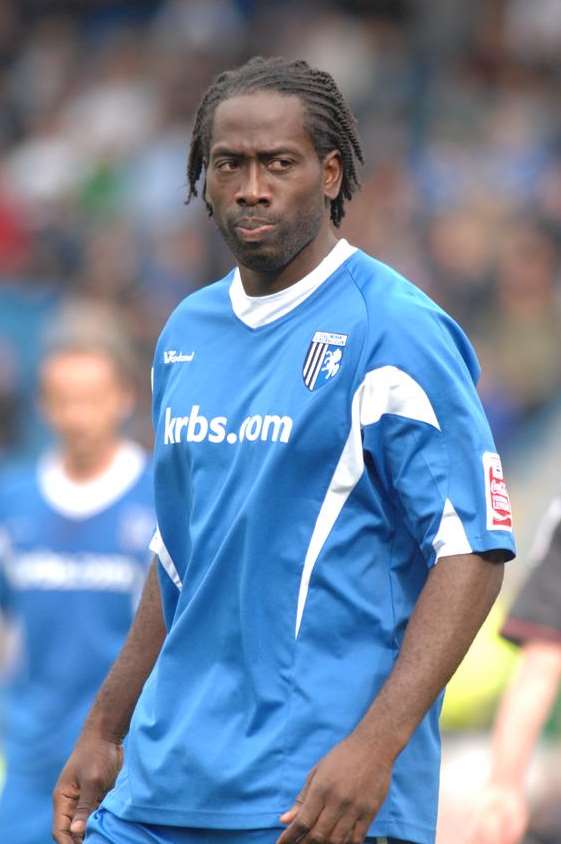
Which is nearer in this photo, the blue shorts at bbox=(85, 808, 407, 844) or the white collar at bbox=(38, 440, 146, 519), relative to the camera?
the blue shorts at bbox=(85, 808, 407, 844)

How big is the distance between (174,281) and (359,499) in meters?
10.6

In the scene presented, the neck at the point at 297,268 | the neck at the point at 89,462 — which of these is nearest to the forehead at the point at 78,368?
the neck at the point at 89,462

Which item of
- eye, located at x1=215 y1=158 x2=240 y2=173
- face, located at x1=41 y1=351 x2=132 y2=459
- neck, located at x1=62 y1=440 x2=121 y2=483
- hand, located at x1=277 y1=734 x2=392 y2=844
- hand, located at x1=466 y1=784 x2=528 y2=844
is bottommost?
hand, located at x1=466 y1=784 x2=528 y2=844

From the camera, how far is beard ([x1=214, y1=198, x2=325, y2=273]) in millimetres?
3789

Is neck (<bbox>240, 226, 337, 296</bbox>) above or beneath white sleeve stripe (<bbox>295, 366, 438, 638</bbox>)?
above

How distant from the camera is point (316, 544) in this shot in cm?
364

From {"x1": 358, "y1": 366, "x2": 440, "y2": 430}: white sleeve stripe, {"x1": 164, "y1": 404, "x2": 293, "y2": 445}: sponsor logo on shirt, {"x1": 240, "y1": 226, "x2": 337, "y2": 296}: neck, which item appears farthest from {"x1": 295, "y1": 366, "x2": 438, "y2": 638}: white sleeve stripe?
{"x1": 240, "y1": 226, "x2": 337, "y2": 296}: neck

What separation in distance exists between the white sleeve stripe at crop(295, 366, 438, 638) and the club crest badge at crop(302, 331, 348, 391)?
0.07 metres

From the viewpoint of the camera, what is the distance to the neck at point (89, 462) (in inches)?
284

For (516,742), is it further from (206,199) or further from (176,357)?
(206,199)

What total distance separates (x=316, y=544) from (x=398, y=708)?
384 millimetres

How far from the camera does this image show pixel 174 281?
46.5 ft

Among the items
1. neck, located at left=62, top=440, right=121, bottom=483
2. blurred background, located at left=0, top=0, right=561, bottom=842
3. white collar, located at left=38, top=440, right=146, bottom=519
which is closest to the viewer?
white collar, located at left=38, top=440, right=146, bottom=519

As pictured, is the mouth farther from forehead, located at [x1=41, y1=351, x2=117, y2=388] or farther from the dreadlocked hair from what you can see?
forehead, located at [x1=41, y1=351, x2=117, y2=388]
